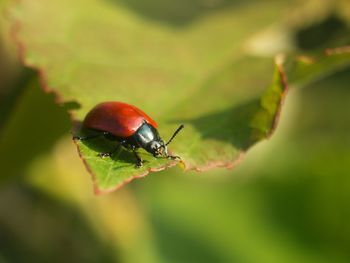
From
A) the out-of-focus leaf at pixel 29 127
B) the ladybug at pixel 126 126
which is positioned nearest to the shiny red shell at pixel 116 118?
the ladybug at pixel 126 126

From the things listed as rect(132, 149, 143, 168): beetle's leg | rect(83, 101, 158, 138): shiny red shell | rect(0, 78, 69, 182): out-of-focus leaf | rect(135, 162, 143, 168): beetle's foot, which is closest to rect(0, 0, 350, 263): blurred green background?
rect(0, 78, 69, 182): out-of-focus leaf

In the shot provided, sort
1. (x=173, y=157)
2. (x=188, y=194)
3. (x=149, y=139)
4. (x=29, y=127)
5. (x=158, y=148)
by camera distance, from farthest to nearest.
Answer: (x=188, y=194)
(x=29, y=127)
(x=149, y=139)
(x=158, y=148)
(x=173, y=157)

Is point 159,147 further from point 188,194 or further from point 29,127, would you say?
point 188,194

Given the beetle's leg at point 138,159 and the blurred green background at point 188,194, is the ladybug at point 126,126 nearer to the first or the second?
the beetle's leg at point 138,159

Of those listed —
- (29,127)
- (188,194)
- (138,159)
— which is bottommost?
(188,194)

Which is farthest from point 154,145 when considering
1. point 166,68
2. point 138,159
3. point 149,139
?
point 166,68

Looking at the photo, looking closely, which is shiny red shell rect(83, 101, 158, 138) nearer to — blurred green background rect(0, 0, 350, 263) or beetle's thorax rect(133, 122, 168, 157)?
beetle's thorax rect(133, 122, 168, 157)

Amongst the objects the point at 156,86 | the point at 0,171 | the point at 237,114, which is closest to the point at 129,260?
the point at 0,171

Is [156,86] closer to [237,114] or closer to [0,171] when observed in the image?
[237,114]
